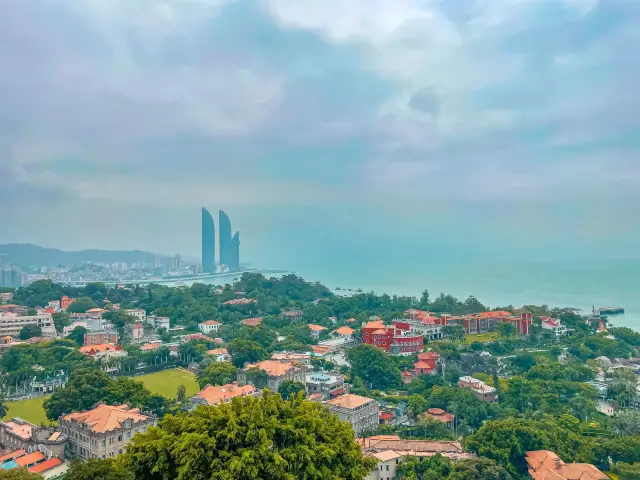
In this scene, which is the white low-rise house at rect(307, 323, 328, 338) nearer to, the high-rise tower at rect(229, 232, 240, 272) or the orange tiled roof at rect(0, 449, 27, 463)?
the orange tiled roof at rect(0, 449, 27, 463)

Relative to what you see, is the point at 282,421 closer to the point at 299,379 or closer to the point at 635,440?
the point at 635,440

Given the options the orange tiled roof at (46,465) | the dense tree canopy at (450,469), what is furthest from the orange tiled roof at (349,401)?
the orange tiled roof at (46,465)

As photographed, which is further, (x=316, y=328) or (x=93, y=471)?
(x=316, y=328)

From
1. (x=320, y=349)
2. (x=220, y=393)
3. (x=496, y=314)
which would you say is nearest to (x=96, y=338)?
(x=320, y=349)

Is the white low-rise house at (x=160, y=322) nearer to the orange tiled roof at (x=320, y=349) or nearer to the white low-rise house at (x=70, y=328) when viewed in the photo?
the white low-rise house at (x=70, y=328)

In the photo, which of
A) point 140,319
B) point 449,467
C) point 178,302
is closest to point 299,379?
point 449,467

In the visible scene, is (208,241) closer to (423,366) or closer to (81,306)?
(81,306)
